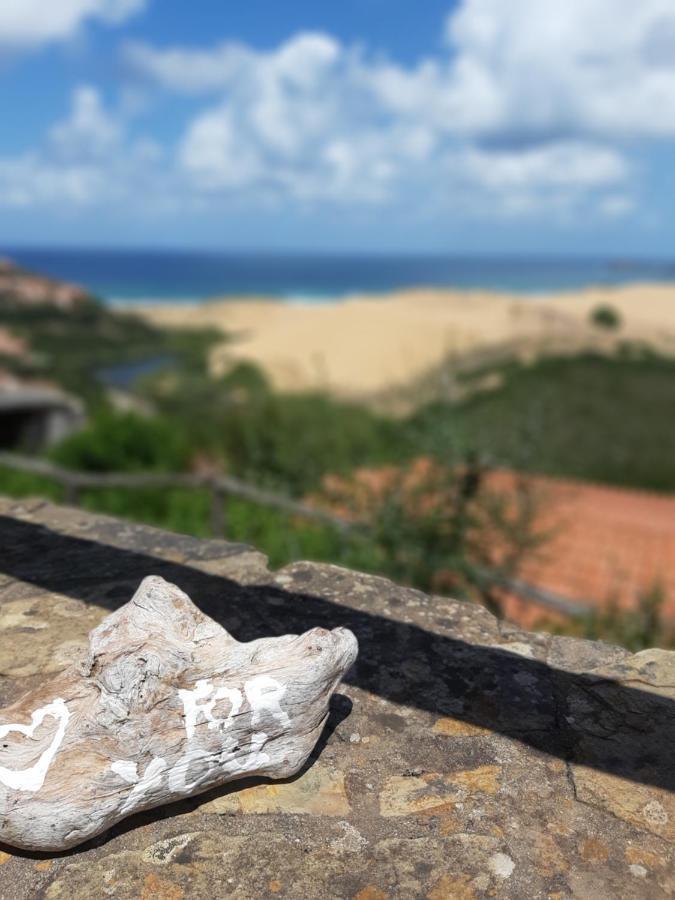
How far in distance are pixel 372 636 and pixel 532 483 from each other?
11.0 ft

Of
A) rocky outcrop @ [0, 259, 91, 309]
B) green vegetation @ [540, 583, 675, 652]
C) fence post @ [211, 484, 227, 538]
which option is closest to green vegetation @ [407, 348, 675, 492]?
green vegetation @ [540, 583, 675, 652]

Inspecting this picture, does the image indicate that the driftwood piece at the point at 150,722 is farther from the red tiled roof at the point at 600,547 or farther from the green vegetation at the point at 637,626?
the red tiled roof at the point at 600,547

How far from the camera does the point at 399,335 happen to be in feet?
86.3

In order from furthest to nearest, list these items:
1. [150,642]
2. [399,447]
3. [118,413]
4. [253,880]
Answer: [118,413] → [399,447] → [150,642] → [253,880]

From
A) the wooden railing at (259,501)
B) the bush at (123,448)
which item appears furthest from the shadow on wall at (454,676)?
the bush at (123,448)

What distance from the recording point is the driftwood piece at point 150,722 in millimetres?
1521

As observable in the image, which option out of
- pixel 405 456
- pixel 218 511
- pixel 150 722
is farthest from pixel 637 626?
pixel 150 722

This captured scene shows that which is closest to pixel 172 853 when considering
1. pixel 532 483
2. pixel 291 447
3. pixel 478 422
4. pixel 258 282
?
pixel 532 483

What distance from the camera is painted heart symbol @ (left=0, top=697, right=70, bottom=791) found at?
4.98ft

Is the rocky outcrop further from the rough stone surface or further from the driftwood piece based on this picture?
the driftwood piece

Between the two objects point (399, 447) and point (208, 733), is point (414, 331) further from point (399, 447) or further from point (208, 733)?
point (208, 733)

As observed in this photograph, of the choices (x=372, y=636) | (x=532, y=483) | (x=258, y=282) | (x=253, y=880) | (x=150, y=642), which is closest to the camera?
(x=253, y=880)

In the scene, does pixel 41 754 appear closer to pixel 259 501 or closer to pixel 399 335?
pixel 259 501

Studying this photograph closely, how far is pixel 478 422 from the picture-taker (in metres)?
6.36
